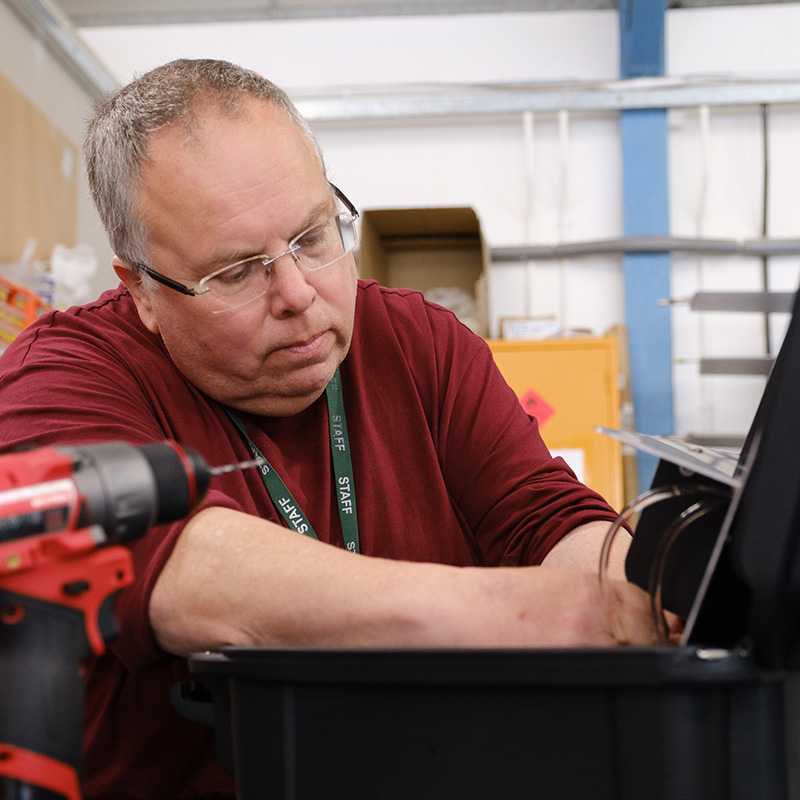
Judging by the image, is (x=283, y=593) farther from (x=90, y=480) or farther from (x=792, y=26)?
(x=792, y=26)

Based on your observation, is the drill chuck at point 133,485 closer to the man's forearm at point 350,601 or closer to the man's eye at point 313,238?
the man's forearm at point 350,601

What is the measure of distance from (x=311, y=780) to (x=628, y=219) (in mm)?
3724

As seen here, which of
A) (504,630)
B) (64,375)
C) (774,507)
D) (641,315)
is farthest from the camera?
(641,315)

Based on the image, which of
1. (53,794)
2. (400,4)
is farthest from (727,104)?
(53,794)

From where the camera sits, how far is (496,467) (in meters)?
1.27

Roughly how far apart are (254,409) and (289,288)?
16cm

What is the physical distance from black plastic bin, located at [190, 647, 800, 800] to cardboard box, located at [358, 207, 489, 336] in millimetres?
3212

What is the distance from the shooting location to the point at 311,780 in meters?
0.62

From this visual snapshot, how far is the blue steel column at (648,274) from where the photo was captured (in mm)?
4055

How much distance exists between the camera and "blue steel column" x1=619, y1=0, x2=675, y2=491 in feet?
13.3

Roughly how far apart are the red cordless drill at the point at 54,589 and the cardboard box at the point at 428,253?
323cm

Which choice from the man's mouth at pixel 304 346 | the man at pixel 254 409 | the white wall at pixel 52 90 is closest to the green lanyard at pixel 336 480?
the man at pixel 254 409

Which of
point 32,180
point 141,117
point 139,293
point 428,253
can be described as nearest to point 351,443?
point 139,293

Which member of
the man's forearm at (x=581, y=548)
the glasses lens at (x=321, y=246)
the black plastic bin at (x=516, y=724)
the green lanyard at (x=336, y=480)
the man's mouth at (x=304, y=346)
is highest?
the glasses lens at (x=321, y=246)
